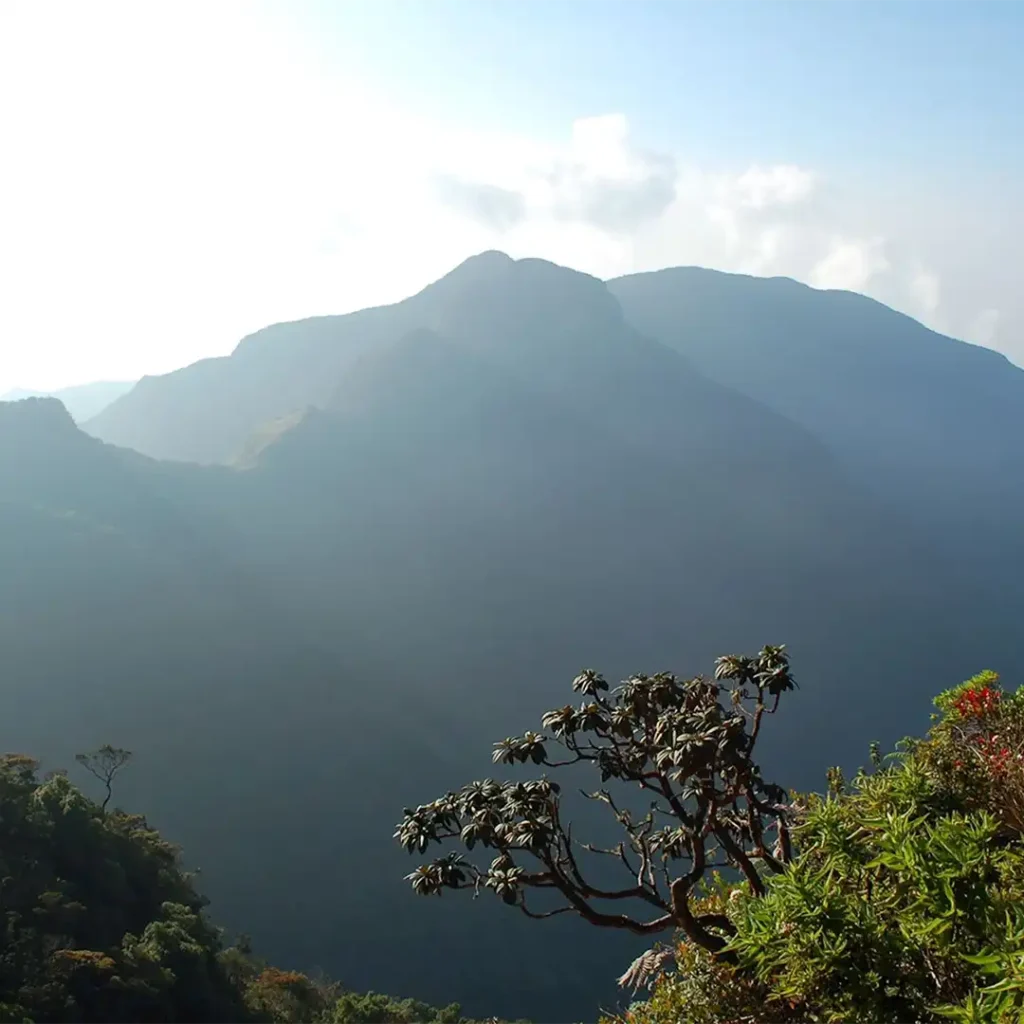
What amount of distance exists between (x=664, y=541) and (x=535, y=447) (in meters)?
30.2

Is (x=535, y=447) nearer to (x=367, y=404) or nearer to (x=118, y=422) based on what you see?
(x=367, y=404)

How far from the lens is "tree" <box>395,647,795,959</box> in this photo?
5.87m

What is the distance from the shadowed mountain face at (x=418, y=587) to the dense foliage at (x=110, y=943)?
24.1m

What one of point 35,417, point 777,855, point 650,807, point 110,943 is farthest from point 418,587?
point 650,807

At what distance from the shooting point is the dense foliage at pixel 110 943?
18.6 metres

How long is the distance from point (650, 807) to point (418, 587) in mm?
97817

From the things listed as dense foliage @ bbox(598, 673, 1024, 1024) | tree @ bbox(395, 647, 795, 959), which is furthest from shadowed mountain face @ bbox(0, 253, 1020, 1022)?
dense foliage @ bbox(598, 673, 1024, 1024)

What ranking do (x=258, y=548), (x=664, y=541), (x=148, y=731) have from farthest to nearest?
(x=664, y=541)
(x=258, y=548)
(x=148, y=731)

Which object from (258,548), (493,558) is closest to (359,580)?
(258,548)

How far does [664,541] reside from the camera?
12556cm

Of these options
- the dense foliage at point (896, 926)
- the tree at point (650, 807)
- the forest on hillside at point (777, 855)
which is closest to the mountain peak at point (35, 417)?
the forest on hillside at point (777, 855)

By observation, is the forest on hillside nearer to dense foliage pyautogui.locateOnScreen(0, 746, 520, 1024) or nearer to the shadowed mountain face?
dense foliage pyautogui.locateOnScreen(0, 746, 520, 1024)

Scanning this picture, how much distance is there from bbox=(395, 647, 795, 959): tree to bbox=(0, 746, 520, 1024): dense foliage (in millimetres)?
15853

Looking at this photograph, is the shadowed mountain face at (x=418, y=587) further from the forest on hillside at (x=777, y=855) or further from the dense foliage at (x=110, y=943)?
the forest on hillside at (x=777, y=855)
